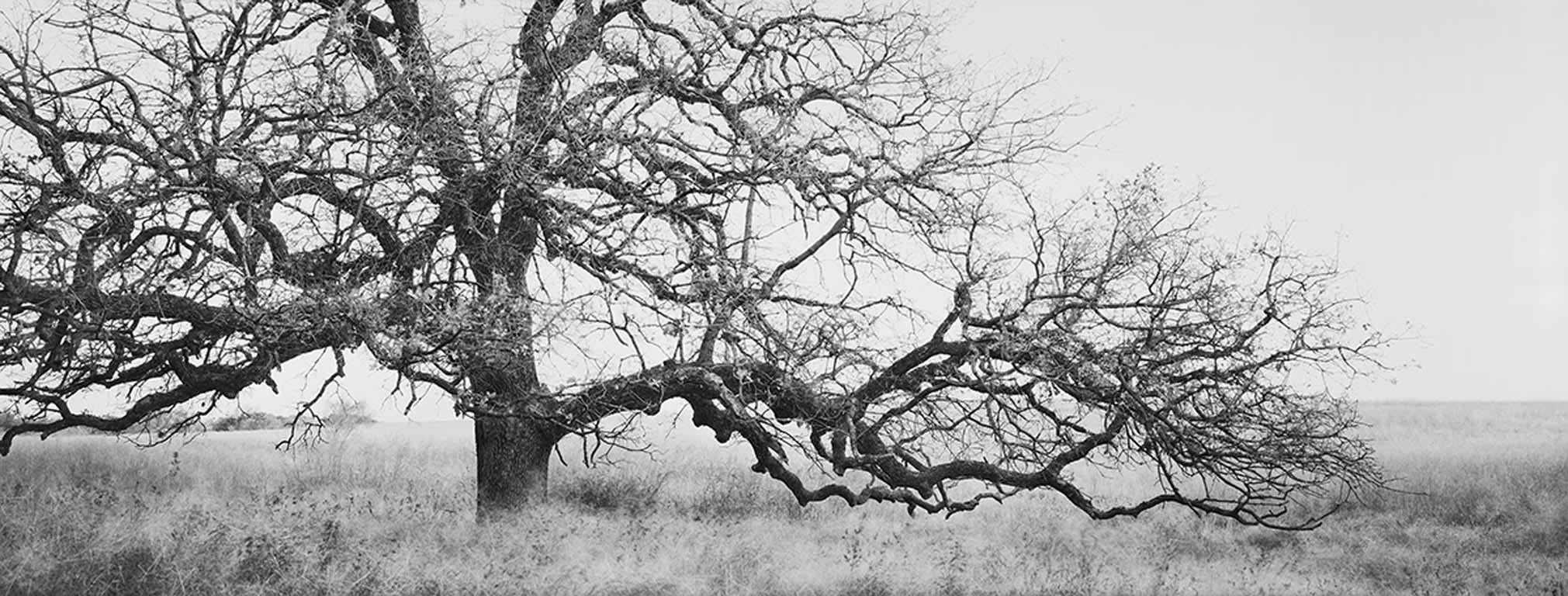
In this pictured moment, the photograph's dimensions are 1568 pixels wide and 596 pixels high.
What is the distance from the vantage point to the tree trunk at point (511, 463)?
12703 millimetres

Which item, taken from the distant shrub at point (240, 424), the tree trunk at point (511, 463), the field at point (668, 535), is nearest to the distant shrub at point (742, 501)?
the field at point (668, 535)

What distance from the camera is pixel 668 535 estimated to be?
13.7 m

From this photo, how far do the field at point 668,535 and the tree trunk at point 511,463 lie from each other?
405 millimetres

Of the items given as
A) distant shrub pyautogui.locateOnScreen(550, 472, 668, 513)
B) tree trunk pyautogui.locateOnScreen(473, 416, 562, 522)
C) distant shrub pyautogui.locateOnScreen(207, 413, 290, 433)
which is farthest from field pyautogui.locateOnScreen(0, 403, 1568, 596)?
distant shrub pyautogui.locateOnScreen(207, 413, 290, 433)

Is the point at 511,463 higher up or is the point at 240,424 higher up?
the point at 240,424

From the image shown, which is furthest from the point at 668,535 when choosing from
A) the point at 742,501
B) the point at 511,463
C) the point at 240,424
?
the point at 240,424

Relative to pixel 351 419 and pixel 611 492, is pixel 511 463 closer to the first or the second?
pixel 611 492

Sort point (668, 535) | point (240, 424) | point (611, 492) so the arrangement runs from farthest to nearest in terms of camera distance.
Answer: point (240, 424) < point (611, 492) < point (668, 535)

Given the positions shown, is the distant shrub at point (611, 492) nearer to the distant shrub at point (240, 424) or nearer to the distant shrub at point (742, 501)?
the distant shrub at point (742, 501)

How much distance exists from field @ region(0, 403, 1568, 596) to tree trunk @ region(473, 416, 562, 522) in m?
0.41

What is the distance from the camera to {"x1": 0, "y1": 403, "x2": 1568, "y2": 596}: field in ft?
34.0

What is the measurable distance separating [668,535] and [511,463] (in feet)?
6.53

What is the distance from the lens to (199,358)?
11555mm

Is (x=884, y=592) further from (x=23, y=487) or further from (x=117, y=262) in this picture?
(x=23, y=487)
